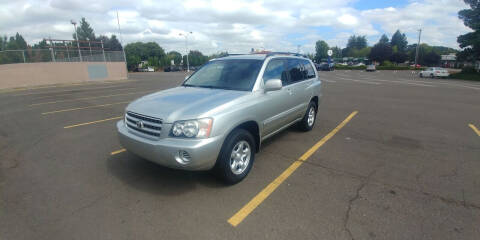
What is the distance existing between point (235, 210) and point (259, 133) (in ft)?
4.18

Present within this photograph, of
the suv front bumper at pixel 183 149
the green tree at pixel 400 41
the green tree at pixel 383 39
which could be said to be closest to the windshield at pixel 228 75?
the suv front bumper at pixel 183 149

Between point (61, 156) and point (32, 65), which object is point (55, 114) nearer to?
point (61, 156)

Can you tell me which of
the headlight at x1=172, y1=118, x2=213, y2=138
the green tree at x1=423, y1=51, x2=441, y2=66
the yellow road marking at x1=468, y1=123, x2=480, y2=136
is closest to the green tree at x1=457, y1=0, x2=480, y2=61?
the yellow road marking at x1=468, y1=123, x2=480, y2=136

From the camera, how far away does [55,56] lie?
22.7 meters

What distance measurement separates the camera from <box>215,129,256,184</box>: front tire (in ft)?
10.1

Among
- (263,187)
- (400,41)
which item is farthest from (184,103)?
(400,41)

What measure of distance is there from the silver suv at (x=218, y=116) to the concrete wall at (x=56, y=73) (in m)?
22.8

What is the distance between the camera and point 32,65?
67.5 ft

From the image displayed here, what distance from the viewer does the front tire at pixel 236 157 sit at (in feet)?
10.1

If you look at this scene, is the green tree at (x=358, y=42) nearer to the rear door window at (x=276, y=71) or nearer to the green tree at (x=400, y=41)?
the green tree at (x=400, y=41)

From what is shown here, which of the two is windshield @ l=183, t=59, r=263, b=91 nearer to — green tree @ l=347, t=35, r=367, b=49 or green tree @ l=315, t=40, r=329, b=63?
green tree @ l=315, t=40, r=329, b=63

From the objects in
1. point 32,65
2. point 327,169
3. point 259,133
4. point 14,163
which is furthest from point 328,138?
point 32,65

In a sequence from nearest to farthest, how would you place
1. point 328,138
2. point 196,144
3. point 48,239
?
point 48,239 → point 196,144 → point 328,138

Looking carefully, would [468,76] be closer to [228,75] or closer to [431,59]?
[228,75]
